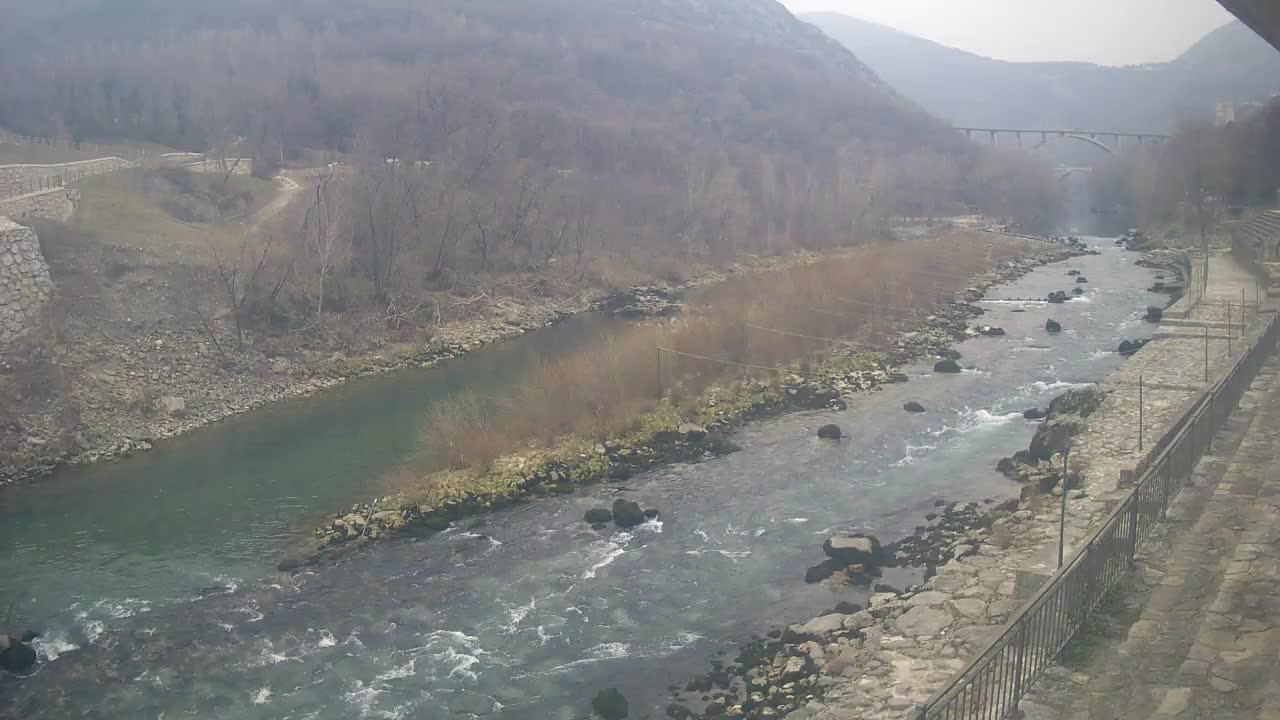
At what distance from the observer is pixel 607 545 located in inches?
527

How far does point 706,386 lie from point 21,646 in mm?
13003

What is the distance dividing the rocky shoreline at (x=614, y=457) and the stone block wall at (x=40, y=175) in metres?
18.5

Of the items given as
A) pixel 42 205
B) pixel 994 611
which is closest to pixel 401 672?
pixel 994 611

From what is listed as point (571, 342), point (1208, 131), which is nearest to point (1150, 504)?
point (571, 342)

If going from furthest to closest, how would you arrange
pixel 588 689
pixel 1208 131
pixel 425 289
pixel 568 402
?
pixel 1208 131 → pixel 425 289 → pixel 568 402 → pixel 588 689

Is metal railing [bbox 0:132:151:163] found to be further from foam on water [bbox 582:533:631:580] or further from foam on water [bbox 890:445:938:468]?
foam on water [bbox 890:445:938:468]

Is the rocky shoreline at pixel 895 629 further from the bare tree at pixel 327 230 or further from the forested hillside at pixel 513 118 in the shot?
the forested hillside at pixel 513 118

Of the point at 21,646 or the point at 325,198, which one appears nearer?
the point at 21,646

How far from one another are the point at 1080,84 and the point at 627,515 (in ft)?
423

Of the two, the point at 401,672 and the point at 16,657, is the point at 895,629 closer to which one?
the point at 401,672

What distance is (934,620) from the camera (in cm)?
1005

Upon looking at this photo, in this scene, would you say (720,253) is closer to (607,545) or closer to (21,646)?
(607,545)

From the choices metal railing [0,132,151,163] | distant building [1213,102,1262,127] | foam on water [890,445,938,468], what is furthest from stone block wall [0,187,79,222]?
distant building [1213,102,1262,127]

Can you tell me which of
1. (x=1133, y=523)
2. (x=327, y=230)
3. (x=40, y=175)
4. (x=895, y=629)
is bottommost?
(x=895, y=629)
